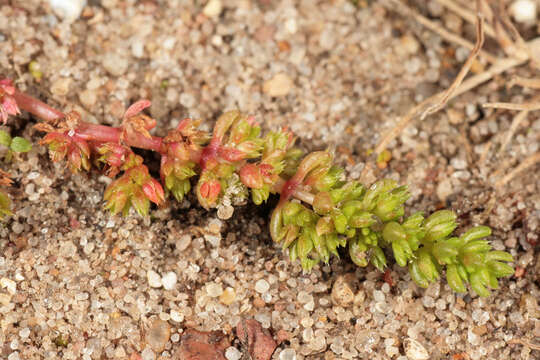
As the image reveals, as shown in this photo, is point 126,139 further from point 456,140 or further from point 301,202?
point 456,140

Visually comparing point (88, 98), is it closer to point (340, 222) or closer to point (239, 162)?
point (239, 162)

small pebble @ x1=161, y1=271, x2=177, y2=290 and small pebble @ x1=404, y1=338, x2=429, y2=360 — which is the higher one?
small pebble @ x1=404, y1=338, x2=429, y2=360

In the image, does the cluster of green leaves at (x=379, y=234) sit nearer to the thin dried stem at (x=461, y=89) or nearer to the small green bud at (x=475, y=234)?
the small green bud at (x=475, y=234)

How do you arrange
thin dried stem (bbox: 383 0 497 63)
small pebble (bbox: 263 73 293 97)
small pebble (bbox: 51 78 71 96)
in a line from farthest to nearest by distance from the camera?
thin dried stem (bbox: 383 0 497 63) < small pebble (bbox: 263 73 293 97) < small pebble (bbox: 51 78 71 96)

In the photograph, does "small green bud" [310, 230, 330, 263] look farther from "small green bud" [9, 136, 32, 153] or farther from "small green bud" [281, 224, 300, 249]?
"small green bud" [9, 136, 32, 153]

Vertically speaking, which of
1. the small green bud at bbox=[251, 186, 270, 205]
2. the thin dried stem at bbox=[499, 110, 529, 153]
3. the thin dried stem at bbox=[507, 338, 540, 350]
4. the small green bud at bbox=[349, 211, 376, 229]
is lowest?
the thin dried stem at bbox=[507, 338, 540, 350]

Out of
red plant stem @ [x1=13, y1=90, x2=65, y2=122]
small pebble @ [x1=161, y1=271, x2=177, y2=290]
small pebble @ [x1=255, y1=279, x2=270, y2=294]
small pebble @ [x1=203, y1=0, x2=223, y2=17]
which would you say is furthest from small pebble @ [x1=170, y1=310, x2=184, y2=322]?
small pebble @ [x1=203, y1=0, x2=223, y2=17]

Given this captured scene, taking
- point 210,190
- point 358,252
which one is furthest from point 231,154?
point 358,252

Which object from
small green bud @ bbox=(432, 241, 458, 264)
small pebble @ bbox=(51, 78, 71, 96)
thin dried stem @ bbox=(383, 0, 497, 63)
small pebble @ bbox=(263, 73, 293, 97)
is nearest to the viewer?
small green bud @ bbox=(432, 241, 458, 264)
